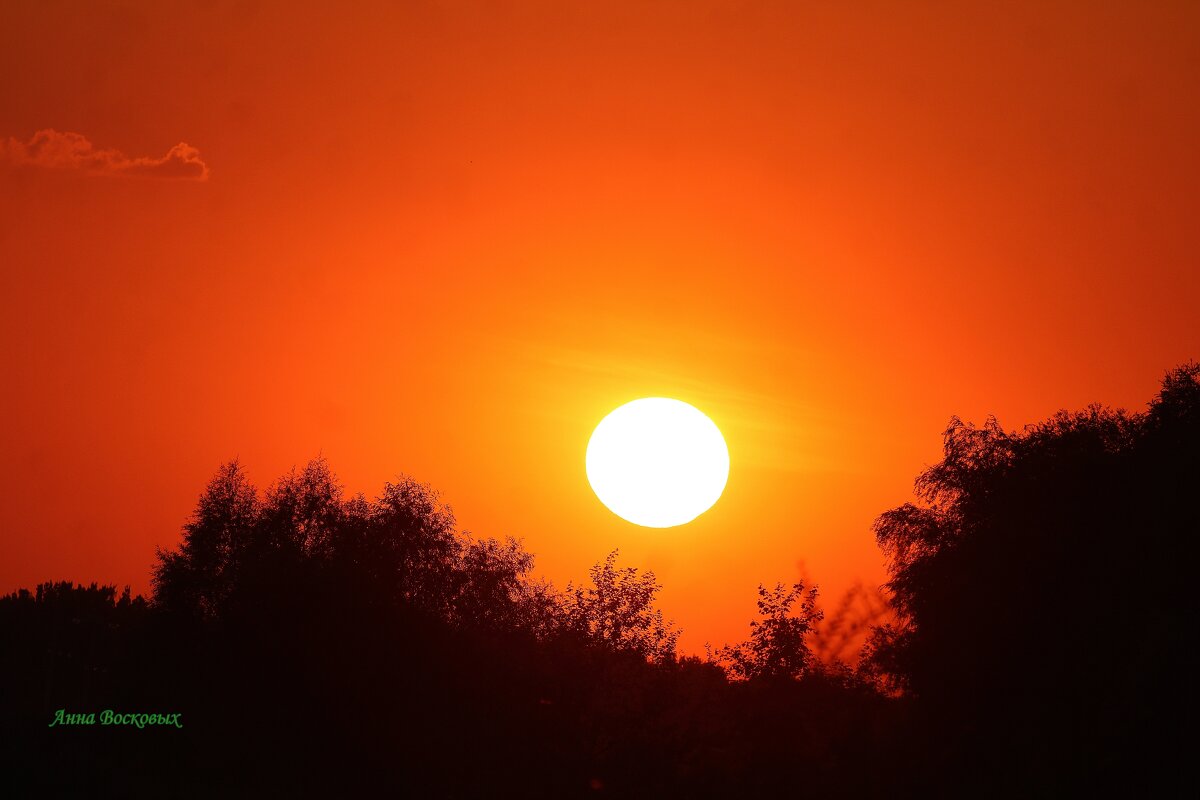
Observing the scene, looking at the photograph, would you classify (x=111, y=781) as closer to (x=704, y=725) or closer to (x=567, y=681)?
(x=567, y=681)

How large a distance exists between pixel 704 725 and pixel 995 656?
16.1 m

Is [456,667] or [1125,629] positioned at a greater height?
[456,667]

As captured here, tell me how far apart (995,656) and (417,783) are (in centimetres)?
3282

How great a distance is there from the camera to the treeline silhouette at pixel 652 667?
47.5m

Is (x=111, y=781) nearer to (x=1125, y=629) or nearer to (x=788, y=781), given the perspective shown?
(x=788, y=781)

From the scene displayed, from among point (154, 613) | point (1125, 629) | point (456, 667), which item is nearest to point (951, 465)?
point (1125, 629)

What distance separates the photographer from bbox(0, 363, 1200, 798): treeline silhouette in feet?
Result: 156

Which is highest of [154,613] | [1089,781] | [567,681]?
[154,613]

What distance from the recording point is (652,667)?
216 ft

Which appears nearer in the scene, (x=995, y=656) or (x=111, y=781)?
(x=995, y=656)

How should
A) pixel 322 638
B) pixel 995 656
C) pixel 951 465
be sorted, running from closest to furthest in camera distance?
pixel 995 656
pixel 951 465
pixel 322 638

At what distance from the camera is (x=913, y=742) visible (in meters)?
53.3

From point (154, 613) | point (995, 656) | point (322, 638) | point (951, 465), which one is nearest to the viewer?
point (995, 656)

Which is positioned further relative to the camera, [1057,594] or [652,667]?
[652,667]
